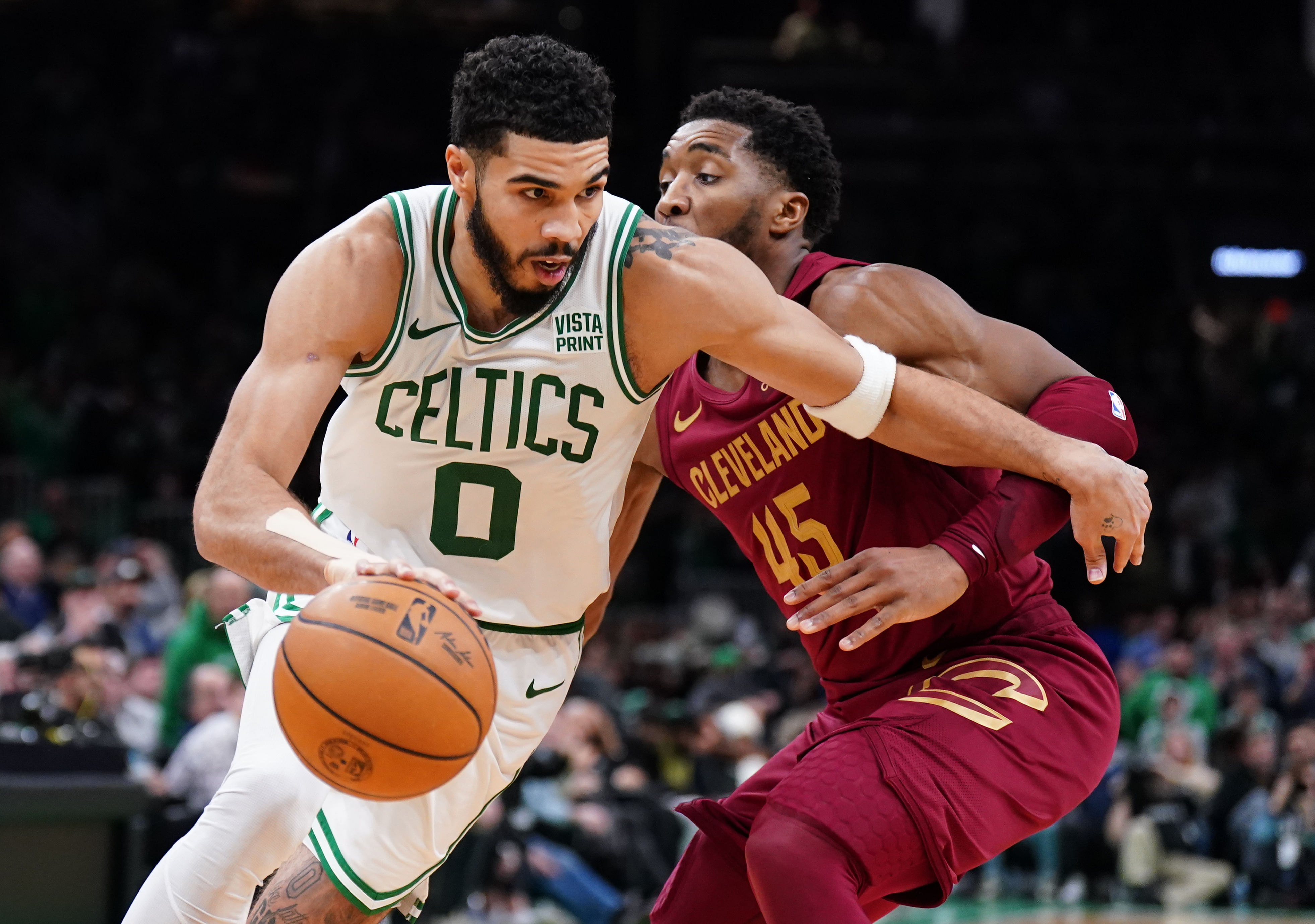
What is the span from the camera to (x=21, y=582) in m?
9.94

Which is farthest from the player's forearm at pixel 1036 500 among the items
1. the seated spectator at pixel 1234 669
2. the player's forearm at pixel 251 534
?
the seated spectator at pixel 1234 669

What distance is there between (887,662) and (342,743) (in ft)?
4.82

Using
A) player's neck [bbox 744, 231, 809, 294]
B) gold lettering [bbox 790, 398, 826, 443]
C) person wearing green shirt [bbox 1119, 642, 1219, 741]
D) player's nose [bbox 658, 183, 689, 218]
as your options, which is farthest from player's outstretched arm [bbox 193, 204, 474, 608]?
person wearing green shirt [bbox 1119, 642, 1219, 741]

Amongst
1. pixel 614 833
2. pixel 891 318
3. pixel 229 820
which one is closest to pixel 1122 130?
pixel 614 833

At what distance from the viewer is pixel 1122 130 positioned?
58.6ft

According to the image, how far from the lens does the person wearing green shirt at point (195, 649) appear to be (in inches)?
332

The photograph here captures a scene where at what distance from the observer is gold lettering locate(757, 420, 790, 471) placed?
3738 millimetres

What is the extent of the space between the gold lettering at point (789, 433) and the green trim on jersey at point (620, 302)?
393 millimetres

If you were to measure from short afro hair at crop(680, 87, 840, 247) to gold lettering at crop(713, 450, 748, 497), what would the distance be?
30.6 inches

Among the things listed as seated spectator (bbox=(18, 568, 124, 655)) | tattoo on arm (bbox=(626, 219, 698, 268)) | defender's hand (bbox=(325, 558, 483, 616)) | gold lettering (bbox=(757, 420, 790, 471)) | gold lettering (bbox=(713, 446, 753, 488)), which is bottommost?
seated spectator (bbox=(18, 568, 124, 655))

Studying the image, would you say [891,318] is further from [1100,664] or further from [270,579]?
[270,579]

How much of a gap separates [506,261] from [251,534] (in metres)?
0.86

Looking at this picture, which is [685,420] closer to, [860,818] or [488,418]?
[488,418]

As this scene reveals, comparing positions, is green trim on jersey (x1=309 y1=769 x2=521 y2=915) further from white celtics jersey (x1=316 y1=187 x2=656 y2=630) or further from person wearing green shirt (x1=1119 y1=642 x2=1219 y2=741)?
person wearing green shirt (x1=1119 y1=642 x2=1219 y2=741)
